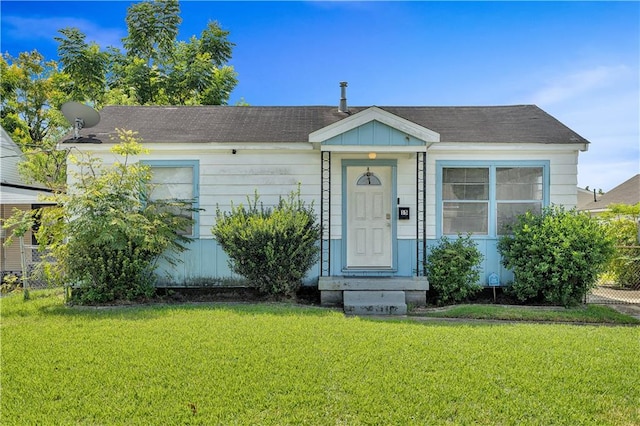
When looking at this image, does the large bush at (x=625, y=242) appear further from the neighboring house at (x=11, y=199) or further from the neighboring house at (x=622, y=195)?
the neighboring house at (x=11, y=199)

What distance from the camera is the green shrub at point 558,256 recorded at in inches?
273

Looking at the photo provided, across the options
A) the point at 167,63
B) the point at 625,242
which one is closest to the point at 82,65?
the point at 167,63

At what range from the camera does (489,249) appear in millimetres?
7965

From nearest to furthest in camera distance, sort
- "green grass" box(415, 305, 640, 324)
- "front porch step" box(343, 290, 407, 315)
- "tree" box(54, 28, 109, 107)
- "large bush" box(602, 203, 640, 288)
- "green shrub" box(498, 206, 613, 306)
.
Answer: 1. "green grass" box(415, 305, 640, 324)
2. "front porch step" box(343, 290, 407, 315)
3. "green shrub" box(498, 206, 613, 306)
4. "large bush" box(602, 203, 640, 288)
5. "tree" box(54, 28, 109, 107)

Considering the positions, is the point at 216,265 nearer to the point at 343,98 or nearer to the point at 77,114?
the point at 77,114

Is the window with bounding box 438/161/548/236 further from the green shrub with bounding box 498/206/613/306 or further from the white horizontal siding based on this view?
the white horizontal siding

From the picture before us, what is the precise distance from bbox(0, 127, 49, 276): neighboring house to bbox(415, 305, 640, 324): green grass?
33.0ft

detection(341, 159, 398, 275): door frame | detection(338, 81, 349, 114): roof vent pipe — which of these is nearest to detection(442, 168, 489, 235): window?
detection(341, 159, 398, 275): door frame

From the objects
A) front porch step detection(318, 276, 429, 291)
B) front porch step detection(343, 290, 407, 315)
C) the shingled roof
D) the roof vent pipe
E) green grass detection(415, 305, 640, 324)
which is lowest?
green grass detection(415, 305, 640, 324)

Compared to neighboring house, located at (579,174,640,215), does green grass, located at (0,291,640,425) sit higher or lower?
lower

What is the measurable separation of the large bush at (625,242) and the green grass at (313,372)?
465cm

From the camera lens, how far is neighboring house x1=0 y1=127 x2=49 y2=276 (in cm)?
1209

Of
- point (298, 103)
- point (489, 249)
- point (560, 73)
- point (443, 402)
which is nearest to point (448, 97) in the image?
point (560, 73)

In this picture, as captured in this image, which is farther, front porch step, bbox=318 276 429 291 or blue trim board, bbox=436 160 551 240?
blue trim board, bbox=436 160 551 240
